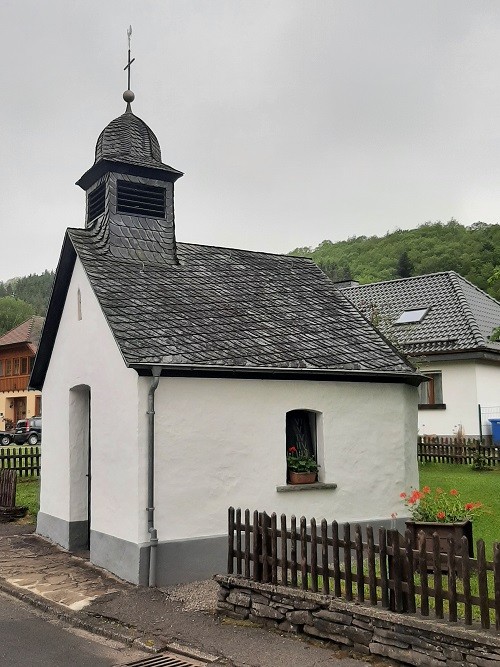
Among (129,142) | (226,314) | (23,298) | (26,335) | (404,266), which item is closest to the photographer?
(226,314)

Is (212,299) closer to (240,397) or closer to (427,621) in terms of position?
(240,397)

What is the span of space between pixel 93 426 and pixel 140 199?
15.6ft

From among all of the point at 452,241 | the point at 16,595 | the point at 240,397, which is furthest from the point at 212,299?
the point at 452,241

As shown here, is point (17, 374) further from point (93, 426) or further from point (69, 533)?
point (93, 426)

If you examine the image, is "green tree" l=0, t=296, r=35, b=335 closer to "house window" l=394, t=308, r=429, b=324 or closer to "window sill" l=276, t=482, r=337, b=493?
"house window" l=394, t=308, r=429, b=324

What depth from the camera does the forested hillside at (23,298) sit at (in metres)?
85.2

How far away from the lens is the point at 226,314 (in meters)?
11.8

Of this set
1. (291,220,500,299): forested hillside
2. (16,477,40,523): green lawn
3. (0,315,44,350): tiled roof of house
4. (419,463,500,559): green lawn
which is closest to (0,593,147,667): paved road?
(419,463,500,559): green lawn

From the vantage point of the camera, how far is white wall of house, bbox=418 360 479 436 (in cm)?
2283

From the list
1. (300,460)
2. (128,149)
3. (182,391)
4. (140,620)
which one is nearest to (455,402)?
(300,460)

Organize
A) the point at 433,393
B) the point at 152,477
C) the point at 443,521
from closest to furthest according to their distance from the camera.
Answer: the point at 443,521 < the point at 152,477 < the point at 433,393

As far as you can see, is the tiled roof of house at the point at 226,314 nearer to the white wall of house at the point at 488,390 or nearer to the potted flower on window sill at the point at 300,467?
the potted flower on window sill at the point at 300,467

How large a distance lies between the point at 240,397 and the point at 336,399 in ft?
6.03

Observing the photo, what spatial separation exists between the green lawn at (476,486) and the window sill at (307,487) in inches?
99.6
